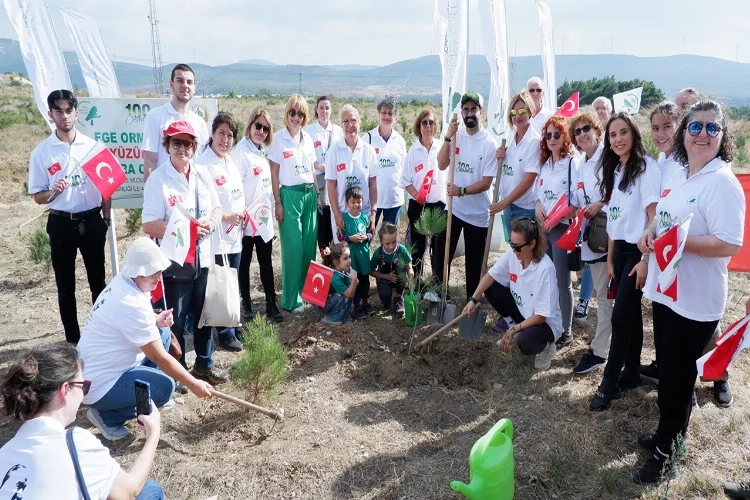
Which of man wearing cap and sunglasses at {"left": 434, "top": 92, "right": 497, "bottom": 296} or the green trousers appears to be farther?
the green trousers

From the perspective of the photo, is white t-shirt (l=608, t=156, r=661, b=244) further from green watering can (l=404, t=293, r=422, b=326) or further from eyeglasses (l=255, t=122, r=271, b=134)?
eyeglasses (l=255, t=122, r=271, b=134)

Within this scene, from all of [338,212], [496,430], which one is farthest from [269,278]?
[496,430]

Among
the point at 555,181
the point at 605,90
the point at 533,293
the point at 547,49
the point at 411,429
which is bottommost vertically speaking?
the point at 411,429

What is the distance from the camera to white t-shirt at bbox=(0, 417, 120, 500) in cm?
188

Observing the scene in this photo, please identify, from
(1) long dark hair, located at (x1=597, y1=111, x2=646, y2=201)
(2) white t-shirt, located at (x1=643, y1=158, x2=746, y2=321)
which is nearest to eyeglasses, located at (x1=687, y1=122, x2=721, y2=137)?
(2) white t-shirt, located at (x1=643, y1=158, x2=746, y2=321)

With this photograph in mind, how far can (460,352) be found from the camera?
4.89m

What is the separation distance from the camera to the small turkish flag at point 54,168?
4.52 metres

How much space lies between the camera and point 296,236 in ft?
18.6

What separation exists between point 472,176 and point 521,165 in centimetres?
48

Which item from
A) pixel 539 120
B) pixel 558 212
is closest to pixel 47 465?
pixel 558 212

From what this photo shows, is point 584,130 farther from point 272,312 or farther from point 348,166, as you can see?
point 272,312

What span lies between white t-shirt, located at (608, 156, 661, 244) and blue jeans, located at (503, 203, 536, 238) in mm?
1250

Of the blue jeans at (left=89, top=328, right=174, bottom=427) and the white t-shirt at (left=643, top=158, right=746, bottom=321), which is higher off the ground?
the white t-shirt at (left=643, top=158, right=746, bottom=321)

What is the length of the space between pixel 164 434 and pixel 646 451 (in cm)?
310
